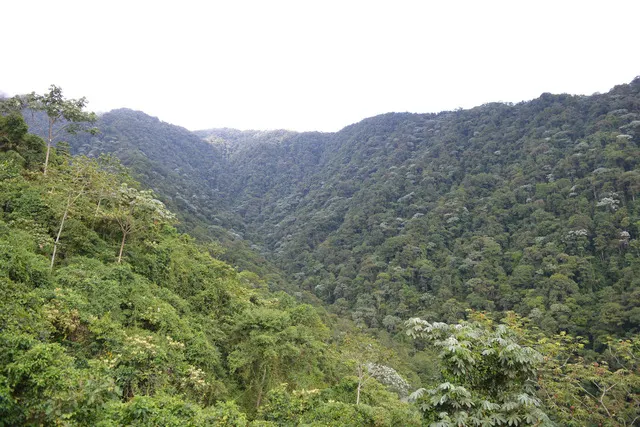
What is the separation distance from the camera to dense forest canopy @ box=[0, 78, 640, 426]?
591 centimetres

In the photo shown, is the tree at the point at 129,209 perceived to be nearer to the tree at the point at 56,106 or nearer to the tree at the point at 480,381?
the tree at the point at 56,106

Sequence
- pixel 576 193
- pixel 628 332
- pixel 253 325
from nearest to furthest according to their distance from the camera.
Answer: pixel 253 325 → pixel 628 332 → pixel 576 193

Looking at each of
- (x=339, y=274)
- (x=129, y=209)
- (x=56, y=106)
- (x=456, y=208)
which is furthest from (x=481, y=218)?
(x=56, y=106)

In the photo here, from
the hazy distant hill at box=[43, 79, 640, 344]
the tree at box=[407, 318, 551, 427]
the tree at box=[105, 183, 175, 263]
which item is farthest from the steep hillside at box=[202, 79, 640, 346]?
the tree at box=[407, 318, 551, 427]

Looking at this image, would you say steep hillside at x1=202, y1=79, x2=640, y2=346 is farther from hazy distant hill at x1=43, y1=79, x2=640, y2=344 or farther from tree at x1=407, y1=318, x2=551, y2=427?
tree at x1=407, y1=318, x2=551, y2=427

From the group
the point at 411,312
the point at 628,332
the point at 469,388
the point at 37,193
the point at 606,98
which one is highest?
the point at 606,98

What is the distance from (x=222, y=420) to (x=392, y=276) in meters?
41.5

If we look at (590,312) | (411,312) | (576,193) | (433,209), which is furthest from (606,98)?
(411,312)

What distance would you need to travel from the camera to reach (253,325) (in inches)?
506

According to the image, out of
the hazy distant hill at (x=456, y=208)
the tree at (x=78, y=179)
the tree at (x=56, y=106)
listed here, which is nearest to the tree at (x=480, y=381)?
the tree at (x=78, y=179)

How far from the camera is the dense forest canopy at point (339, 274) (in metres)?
5.91

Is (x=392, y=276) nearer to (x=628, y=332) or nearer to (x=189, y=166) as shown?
(x=628, y=332)

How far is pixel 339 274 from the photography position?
166 ft

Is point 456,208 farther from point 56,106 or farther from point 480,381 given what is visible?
point 480,381
